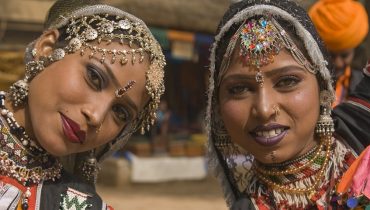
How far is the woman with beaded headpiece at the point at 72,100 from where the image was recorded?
2324mm

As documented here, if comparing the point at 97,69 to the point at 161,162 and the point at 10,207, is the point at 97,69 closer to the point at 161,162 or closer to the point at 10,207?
the point at 10,207

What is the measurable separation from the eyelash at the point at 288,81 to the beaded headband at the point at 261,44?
0.07m

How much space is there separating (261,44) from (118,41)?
0.62 m

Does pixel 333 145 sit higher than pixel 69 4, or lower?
lower

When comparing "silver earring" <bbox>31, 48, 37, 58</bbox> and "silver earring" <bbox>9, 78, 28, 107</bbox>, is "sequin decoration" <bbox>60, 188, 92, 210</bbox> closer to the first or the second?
"silver earring" <bbox>9, 78, 28, 107</bbox>

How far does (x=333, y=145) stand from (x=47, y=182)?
4.22 feet

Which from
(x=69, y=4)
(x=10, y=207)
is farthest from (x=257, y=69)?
(x=10, y=207)

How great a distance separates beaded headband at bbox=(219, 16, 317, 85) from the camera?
2400 millimetres

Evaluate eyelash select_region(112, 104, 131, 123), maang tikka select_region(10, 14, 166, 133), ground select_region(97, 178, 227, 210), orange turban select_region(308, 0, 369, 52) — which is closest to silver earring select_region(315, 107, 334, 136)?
maang tikka select_region(10, 14, 166, 133)

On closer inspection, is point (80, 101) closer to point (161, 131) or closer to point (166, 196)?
point (166, 196)

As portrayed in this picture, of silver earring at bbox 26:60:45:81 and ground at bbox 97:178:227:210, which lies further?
ground at bbox 97:178:227:210

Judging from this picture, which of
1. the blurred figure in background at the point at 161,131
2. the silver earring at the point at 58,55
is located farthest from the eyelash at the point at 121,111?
the blurred figure in background at the point at 161,131

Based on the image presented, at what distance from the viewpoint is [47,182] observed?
2.46 meters

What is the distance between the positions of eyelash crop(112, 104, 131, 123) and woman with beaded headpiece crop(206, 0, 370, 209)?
41cm
